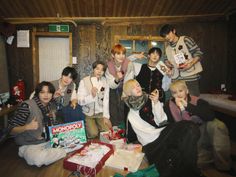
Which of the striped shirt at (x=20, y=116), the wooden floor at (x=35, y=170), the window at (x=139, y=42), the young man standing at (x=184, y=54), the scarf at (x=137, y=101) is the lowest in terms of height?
the wooden floor at (x=35, y=170)

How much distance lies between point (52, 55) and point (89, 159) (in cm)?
255

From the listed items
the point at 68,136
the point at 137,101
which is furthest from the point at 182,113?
the point at 68,136

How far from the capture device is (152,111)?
107 inches

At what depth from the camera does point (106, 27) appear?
3951 mm

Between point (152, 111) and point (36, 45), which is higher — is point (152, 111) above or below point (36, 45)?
below

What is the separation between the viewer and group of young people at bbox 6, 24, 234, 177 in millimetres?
2156

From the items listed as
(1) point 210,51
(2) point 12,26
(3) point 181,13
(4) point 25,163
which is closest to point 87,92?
(4) point 25,163

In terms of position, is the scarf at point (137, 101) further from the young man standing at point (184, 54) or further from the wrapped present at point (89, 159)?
the young man standing at point (184, 54)

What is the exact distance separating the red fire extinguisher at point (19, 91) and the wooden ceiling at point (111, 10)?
45.8 inches

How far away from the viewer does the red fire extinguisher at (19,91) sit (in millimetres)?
3705

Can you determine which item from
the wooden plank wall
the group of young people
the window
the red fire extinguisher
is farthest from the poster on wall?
the window

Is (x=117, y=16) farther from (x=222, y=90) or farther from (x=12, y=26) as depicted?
(x=222, y=90)

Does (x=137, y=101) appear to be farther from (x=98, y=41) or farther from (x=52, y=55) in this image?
(x=52, y=55)

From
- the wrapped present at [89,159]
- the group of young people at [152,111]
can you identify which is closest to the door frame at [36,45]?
the group of young people at [152,111]
